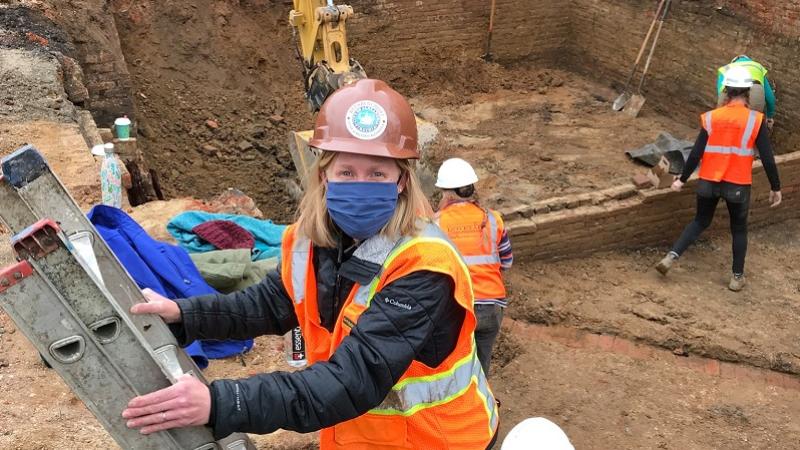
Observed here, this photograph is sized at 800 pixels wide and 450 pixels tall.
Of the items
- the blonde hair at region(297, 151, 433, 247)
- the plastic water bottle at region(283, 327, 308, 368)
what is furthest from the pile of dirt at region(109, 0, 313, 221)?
the blonde hair at region(297, 151, 433, 247)

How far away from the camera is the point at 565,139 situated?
11.1 metres

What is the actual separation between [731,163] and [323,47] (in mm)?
4446

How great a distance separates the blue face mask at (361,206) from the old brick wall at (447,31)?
1086cm

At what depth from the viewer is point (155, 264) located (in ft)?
13.7

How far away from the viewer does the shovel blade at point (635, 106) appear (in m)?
11.9

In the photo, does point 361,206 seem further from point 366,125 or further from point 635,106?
point 635,106

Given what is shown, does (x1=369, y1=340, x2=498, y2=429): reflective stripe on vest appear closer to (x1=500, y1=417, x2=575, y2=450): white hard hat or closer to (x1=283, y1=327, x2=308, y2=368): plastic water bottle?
(x1=500, y1=417, x2=575, y2=450): white hard hat

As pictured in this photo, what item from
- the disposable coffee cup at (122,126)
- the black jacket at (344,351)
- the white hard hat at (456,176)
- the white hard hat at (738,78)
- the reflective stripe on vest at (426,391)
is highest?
the black jacket at (344,351)

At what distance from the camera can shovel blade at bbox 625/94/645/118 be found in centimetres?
1191

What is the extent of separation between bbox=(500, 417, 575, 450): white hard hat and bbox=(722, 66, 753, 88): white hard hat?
17.4 feet

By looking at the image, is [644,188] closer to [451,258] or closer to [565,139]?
[565,139]

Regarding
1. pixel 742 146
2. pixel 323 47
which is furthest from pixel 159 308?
pixel 323 47

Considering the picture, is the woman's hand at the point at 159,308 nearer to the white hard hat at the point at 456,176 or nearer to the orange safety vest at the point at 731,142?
the white hard hat at the point at 456,176

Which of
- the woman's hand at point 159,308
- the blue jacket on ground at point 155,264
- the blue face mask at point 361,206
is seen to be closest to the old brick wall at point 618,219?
the blue jacket on ground at point 155,264
